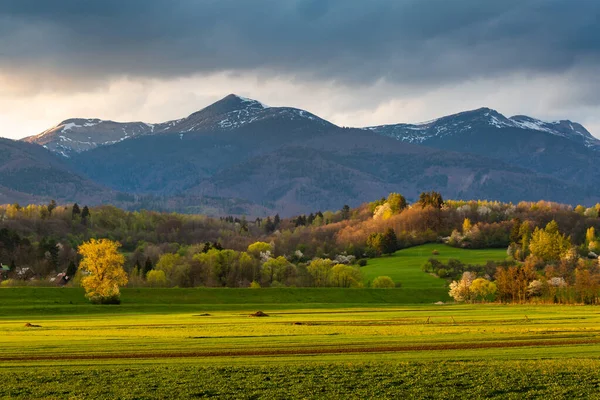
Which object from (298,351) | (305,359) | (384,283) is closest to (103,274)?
(384,283)

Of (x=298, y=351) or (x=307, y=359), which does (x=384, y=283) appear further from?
(x=307, y=359)

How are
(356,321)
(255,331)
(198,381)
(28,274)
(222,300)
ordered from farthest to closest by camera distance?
(28,274) < (222,300) < (356,321) < (255,331) < (198,381)

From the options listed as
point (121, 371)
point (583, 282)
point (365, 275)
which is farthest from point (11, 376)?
point (365, 275)

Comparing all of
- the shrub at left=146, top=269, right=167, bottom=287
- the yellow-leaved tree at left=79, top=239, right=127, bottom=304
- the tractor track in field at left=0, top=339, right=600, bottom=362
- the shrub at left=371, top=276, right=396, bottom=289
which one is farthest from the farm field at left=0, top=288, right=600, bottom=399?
the shrub at left=371, top=276, right=396, bottom=289

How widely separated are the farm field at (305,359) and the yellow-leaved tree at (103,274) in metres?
36.0

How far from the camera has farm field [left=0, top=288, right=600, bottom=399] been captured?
3562cm

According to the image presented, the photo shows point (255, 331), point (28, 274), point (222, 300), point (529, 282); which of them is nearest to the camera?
point (255, 331)

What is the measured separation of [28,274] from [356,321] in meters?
130

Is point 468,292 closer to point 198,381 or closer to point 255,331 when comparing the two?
point 255,331

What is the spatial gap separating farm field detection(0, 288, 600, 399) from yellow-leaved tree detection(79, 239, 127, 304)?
3598 cm

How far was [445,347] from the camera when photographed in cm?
4997

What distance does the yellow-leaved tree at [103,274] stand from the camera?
109250mm

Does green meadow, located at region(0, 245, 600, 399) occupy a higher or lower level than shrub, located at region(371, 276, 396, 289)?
lower

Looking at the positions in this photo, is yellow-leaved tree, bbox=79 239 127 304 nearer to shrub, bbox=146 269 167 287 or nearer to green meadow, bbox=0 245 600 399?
green meadow, bbox=0 245 600 399
